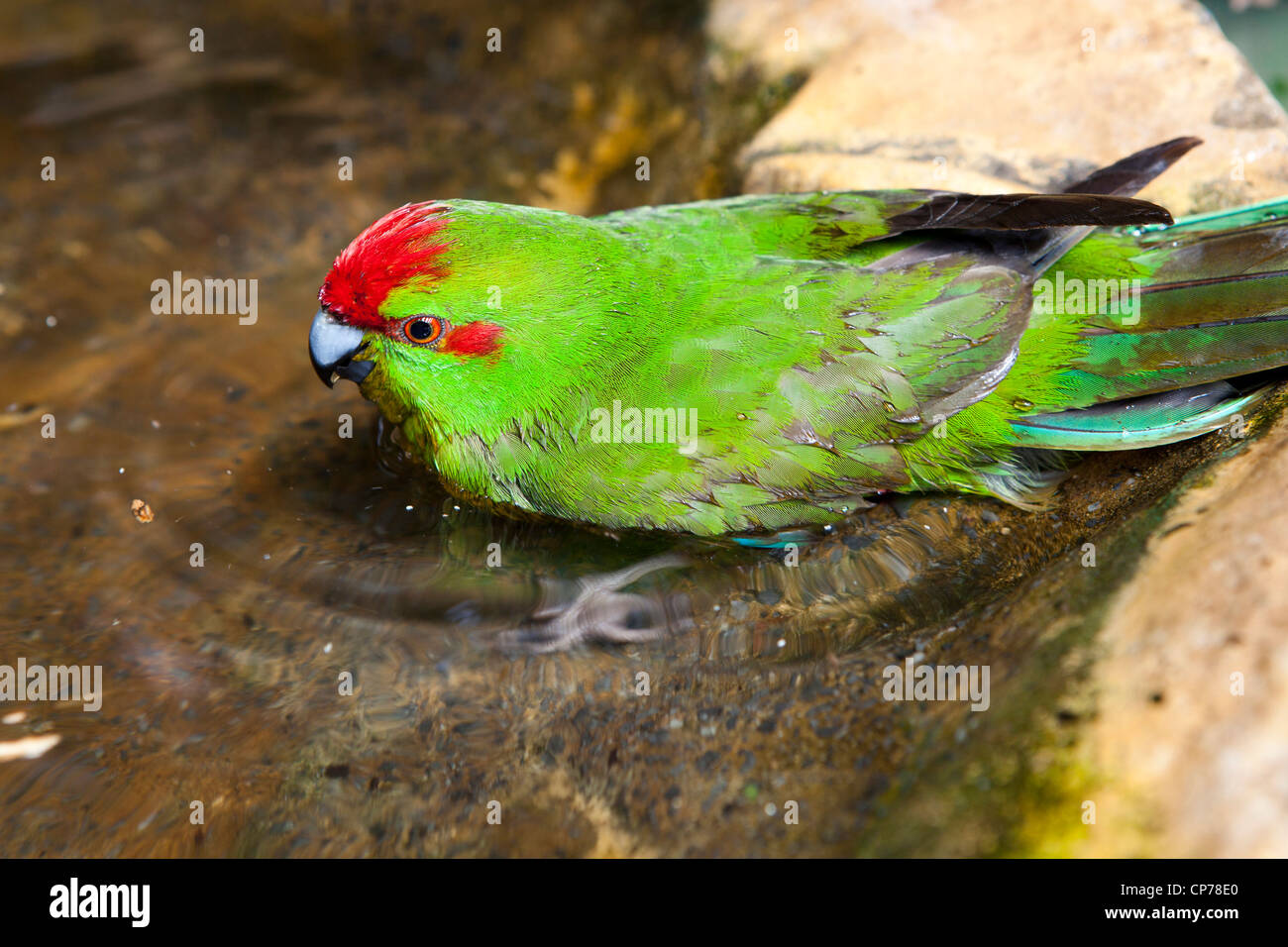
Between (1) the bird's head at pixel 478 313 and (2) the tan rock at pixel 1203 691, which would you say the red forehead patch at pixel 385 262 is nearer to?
(1) the bird's head at pixel 478 313

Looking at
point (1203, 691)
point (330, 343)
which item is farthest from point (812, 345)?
point (330, 343)

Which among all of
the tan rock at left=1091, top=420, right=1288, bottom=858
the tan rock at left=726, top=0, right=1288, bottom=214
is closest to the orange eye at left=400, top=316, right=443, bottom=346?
the tan rock at left=726, top=0, right=1288, bottom=214

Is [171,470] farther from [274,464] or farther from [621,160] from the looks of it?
[621,160]

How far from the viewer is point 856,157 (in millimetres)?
4062

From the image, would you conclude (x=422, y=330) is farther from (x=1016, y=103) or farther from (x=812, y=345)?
(x=1016, y=103)

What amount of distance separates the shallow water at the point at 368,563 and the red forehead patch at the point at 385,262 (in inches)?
29.8

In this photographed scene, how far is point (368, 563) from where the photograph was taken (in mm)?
3145

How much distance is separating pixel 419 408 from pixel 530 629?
2.97 ft

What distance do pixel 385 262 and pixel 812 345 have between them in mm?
1362

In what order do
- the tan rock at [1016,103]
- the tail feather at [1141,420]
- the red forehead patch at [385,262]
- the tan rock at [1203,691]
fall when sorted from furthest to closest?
the tan rock at [1016,103], the red forehead patch at [385,262], the tail feather at [1141,420], the tan rock at [1203,691]

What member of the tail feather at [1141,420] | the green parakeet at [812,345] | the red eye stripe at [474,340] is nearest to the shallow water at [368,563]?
the tail feather at [1141,420]

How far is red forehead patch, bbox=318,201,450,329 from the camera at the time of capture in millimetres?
2965

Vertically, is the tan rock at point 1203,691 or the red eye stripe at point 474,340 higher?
the red eye stripe at point 474,340

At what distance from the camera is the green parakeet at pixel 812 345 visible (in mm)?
2889
